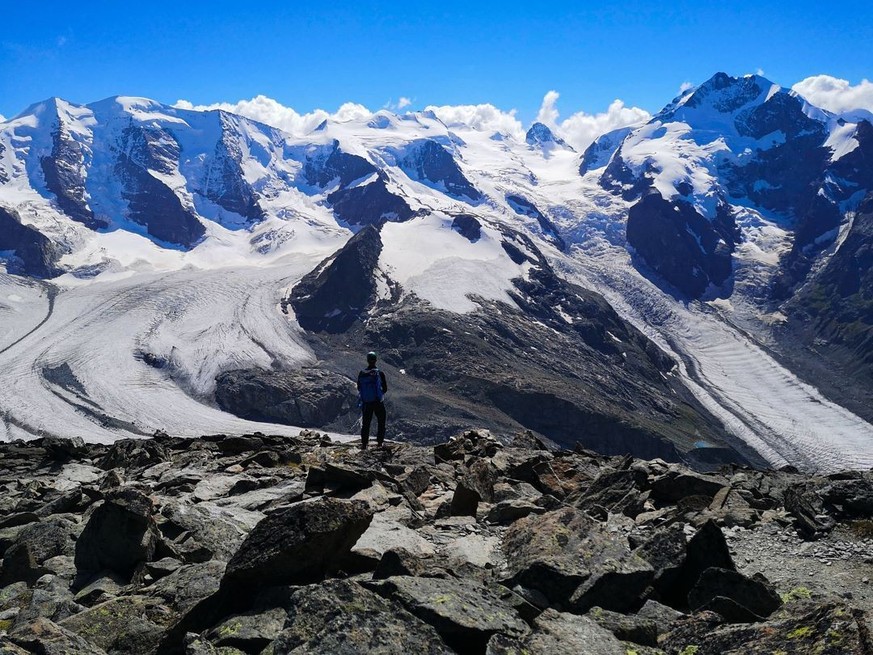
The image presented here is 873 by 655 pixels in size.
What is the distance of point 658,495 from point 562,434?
182624 millimetres

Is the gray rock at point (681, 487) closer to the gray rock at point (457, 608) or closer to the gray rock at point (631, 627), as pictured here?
the gray rock at point (631, 627)

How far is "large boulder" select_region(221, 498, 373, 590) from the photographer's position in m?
9.38

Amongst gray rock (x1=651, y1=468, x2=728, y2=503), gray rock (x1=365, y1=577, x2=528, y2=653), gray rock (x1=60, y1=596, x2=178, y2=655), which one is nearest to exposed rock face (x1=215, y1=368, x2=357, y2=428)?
gray rock (x1=651, y1=468, x2=728, y2=503)

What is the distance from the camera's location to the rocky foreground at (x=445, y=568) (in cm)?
788

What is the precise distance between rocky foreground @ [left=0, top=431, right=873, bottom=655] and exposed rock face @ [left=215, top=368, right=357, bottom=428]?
507 ft

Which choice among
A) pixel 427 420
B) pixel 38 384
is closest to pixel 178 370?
pixel 38 384

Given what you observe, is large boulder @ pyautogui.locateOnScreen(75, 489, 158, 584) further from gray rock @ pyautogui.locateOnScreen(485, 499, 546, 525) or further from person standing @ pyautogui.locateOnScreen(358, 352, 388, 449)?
person standing @ pyautogui.locateOnScreen(358, 352, 388, 449)

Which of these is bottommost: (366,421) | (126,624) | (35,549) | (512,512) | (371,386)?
(35,549)

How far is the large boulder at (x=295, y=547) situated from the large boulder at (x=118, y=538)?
3541 mm

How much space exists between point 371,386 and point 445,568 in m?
16.0

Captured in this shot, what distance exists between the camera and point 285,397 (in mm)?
178875

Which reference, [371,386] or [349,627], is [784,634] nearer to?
[349,627]

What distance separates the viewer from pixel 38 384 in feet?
521

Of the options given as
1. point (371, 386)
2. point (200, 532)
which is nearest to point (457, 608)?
point (200, 532)
